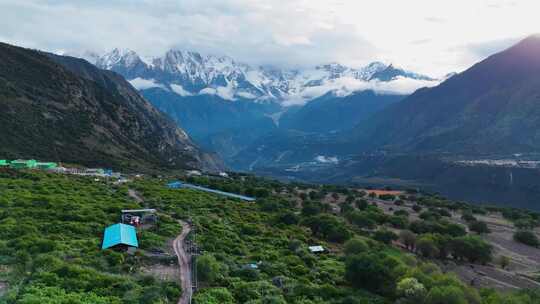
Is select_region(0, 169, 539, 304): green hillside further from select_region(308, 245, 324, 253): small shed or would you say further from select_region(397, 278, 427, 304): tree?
select_region(308, 245, 324, 253): small shed

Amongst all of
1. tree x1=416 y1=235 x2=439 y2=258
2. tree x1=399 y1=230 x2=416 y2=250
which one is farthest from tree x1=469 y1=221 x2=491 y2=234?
tree x1=416 y1=235 x2=439 y2=258

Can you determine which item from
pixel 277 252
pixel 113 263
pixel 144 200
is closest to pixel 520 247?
pixel 277 252

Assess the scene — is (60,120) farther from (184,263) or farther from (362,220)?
(184,263)

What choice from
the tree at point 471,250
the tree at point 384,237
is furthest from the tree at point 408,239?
the tree at point 471,250

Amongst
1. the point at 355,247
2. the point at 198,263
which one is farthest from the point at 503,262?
the point at 198,263

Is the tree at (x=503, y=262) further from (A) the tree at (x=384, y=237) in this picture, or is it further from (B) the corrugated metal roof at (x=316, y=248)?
(B) the corrugated metal roof at (x=316, y=248)

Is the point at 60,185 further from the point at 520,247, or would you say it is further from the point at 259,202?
the point at 520,247
